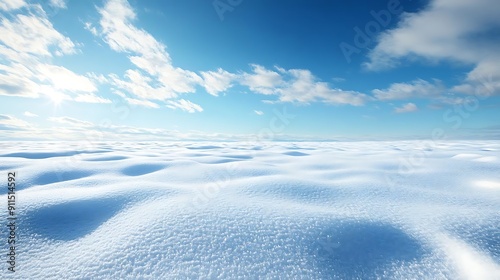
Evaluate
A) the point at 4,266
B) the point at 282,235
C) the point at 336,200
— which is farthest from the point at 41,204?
the point at 336,200

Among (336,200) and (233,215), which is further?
(336,200)

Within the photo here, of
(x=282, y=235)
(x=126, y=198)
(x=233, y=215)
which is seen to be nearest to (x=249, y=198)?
(x=233, y=215)

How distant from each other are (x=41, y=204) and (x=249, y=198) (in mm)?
2953

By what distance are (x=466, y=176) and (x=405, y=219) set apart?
3706 mm

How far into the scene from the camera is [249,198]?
3.07 meters

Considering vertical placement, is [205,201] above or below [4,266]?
above

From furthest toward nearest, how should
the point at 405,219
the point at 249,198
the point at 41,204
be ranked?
the point at 249,198, the point at 41,204, the point at 405,219

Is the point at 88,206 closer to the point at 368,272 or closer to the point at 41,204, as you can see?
the point at 41,204

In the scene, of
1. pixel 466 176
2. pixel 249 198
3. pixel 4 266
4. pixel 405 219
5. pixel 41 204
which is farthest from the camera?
pixel 466 176

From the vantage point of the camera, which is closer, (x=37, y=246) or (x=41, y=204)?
(x=37, y=246)

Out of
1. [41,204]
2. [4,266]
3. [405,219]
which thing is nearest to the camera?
[4,266]

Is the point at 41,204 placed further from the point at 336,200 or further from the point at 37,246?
the point at 336,200

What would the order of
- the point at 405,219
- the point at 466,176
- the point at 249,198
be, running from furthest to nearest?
the point at 466,176, the point at 249,198, the point at 405,219

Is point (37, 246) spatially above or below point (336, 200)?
below
